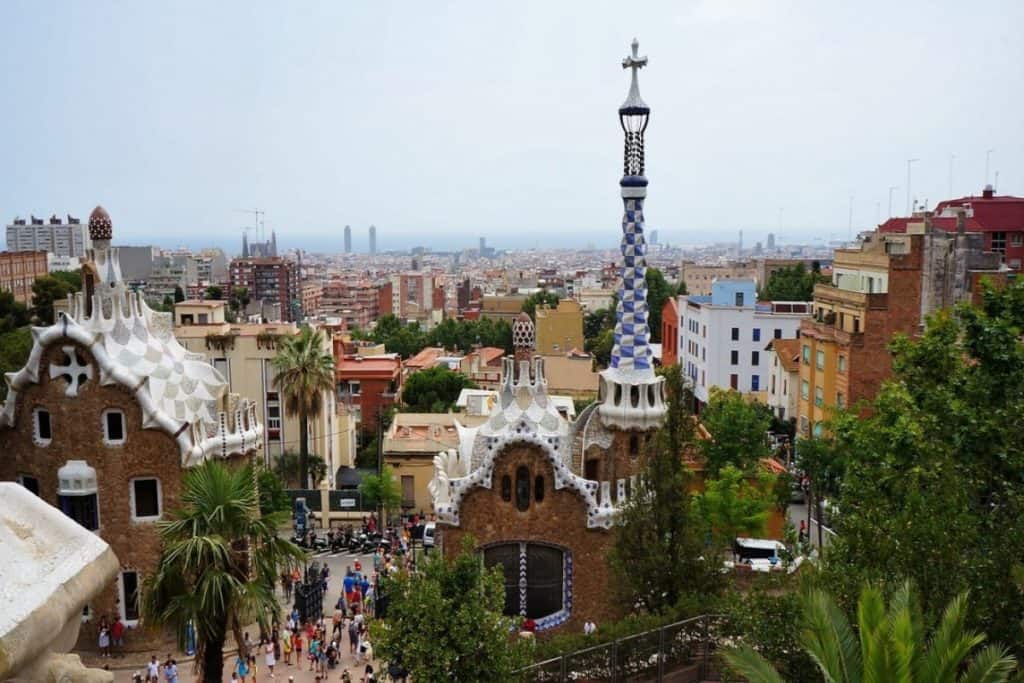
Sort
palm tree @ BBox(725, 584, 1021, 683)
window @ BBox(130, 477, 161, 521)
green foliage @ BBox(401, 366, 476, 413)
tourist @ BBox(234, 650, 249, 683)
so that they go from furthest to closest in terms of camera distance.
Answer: green foliage @ BBox(401, 366, 476, 413), window @ BBox(130, 477, 161, 521), tourist @ BBox(234, 650, 249, 683), palm tree @ BBox(725, 584, 1021, 683)

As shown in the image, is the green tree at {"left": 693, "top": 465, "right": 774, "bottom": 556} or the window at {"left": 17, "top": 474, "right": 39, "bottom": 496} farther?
the green tree at {"left": 693, "top": 465, "right": 774, "bottom": 556}

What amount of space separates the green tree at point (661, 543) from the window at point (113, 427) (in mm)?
12899

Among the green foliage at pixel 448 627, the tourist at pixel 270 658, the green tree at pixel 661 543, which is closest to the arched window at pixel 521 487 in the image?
the green tree at pixel 661 543

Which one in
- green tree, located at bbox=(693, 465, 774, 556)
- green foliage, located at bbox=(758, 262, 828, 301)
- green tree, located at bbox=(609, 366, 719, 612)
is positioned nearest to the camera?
green tree, located at bbox=(609, 366, 719, 612)

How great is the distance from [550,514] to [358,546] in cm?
1111

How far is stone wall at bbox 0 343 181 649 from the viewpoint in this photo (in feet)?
77.1

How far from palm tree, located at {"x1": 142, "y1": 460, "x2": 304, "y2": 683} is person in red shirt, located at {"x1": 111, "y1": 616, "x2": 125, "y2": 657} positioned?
8.12 meters

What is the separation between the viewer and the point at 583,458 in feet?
80.1

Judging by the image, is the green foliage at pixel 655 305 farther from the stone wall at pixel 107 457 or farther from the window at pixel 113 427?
the window at pixel 113 427

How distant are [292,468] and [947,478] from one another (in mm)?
29314

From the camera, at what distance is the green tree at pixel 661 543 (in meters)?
18.5

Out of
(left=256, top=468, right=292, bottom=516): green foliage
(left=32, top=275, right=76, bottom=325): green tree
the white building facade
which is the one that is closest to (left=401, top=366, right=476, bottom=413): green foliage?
the white building facade

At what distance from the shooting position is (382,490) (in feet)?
108

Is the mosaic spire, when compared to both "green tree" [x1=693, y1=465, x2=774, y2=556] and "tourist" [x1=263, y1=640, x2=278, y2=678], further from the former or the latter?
"tourist" [x1=263, y1=640, x2=278, y2=678]
